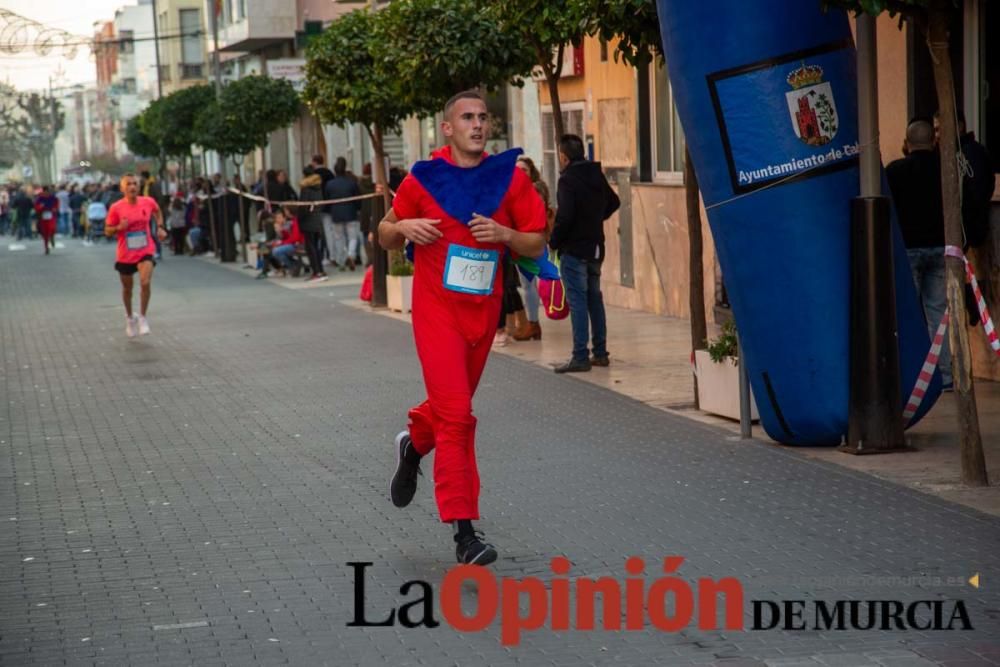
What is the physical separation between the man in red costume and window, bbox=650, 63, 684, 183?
41.7ft

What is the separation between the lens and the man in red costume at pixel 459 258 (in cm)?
751

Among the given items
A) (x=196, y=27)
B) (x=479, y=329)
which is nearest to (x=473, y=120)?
(x=479, y=329)

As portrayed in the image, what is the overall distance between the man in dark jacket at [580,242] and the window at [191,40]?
63345 mm

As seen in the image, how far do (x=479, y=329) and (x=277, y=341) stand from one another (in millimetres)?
11644

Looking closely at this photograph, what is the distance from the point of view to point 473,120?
761 centimetres

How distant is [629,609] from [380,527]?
6.95 feet

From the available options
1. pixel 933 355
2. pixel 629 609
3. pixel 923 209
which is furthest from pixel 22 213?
pixel 629 609

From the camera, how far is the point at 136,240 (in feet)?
66.1

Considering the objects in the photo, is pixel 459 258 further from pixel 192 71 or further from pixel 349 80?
pixel 192 71

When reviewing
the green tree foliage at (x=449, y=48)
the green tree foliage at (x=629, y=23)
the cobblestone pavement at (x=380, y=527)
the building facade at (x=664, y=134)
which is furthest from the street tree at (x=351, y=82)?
the green tree foliage at (x=629, y=23)

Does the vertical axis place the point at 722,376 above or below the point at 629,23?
below

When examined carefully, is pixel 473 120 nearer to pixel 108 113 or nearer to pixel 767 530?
pixel 767 530

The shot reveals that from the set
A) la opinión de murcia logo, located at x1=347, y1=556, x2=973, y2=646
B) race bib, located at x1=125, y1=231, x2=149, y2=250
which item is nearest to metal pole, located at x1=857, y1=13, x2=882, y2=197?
la opinión de murcia logo, located at x1=347, y1=556, x2=973, y2=646

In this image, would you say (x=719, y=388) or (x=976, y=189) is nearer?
(x=719, y=388)
